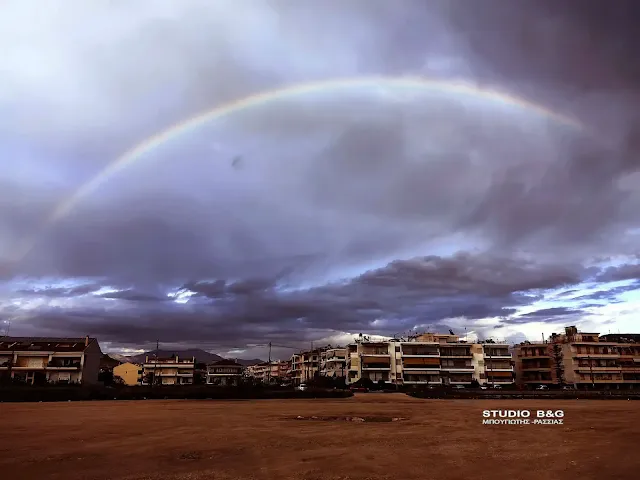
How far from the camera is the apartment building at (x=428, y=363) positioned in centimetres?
13825

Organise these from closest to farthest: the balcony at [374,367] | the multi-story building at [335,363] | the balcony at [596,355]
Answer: the balcony at [596,355]
the balcony at [374,367]
the multi-story building at [335,363]

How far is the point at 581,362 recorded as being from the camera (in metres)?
138

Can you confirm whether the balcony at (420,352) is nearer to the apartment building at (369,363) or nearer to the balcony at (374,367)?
the apartment building at (369,363)

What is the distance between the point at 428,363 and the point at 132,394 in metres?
86.4

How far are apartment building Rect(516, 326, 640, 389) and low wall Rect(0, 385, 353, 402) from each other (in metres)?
80.9

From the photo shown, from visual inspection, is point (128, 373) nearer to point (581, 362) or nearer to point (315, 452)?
point (581, 362)

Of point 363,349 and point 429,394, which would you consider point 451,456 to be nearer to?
point 429,394

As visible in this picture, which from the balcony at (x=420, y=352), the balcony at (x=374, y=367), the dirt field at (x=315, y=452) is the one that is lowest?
the dirt field at (x=315, y=452)

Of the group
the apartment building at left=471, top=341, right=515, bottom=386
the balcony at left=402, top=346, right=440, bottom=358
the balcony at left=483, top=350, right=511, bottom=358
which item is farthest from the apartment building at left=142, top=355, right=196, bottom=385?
the balcony at left=483, top=350, right=511, bottom=358

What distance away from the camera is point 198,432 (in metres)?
28.2

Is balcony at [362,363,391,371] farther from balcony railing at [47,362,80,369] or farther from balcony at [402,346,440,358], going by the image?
balcony railing at [47,362,80,369]

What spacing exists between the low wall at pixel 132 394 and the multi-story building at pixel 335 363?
69.4 m

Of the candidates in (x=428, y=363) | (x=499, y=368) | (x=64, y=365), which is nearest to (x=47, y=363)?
(x=64, y=365)

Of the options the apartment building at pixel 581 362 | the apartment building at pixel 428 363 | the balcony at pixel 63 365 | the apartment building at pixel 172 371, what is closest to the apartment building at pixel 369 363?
the apartment building at pixel 428 363
